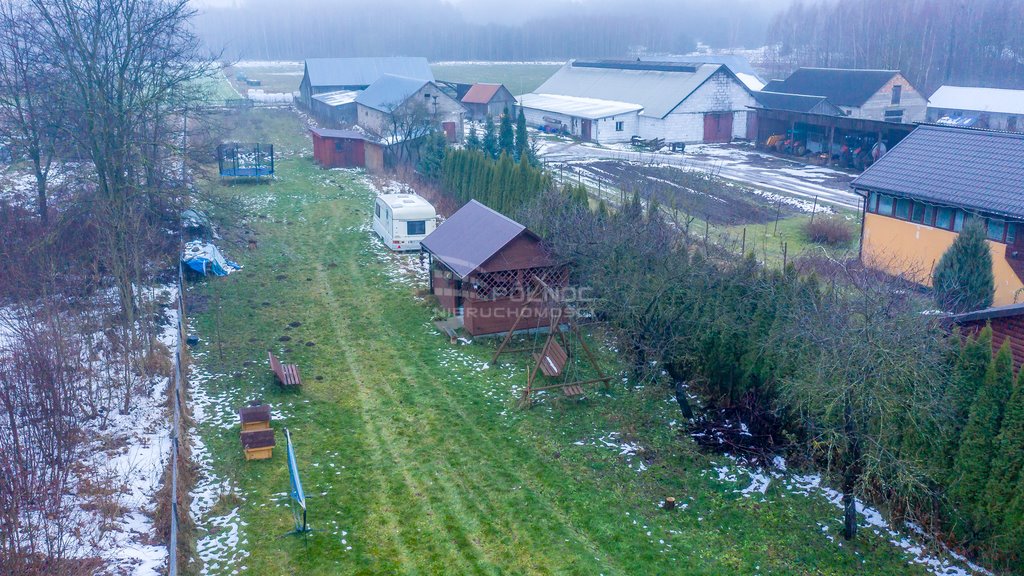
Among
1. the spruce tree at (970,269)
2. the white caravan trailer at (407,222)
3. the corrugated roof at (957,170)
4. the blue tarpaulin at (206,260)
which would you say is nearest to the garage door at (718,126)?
the corrugated roof at (957,170)

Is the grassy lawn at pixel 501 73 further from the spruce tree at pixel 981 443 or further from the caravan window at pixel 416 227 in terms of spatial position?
the spruce tree at pixel 981 443

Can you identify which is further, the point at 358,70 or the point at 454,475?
the point at 358,70

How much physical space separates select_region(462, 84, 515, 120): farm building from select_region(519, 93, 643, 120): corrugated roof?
1377 millimetres

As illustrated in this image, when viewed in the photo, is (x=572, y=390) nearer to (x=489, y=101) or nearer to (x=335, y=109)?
(x=489, y=101)

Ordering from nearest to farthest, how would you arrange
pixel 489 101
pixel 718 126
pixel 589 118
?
pixel 589 118 < pixel 718 126 < pixel 489 101

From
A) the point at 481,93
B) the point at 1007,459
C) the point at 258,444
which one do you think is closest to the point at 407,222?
the point at 258,444

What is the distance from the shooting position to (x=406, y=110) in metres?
46.7

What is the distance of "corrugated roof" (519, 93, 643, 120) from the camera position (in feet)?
183

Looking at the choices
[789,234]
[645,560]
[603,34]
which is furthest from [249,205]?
[603,34]

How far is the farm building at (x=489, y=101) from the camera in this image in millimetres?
62178

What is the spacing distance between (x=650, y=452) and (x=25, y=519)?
9.71 meters

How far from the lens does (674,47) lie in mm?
157000

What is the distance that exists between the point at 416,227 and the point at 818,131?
3275 cm

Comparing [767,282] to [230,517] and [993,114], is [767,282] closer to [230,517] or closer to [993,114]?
[230,517]
